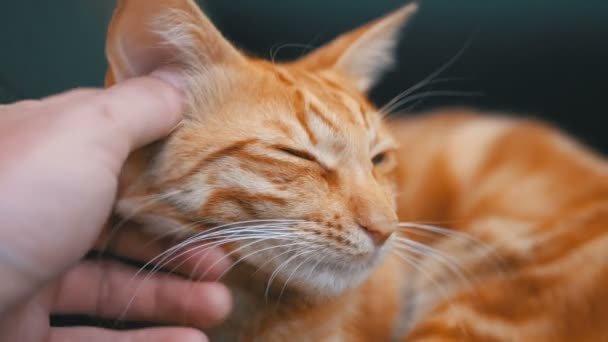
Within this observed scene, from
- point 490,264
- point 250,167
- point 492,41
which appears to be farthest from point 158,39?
point 492,41

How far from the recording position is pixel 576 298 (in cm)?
78

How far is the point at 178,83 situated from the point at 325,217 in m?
0.25

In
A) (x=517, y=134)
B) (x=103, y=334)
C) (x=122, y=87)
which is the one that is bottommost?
(x=103, y=334)

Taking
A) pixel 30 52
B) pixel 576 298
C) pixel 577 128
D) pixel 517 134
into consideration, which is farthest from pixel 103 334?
pixel 577 128

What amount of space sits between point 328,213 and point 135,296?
268 mm

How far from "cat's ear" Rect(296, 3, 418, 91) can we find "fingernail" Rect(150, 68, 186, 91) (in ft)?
0.89

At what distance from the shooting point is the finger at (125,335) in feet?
1.97

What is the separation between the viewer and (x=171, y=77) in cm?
62

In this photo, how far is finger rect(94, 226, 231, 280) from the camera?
24.0 inches

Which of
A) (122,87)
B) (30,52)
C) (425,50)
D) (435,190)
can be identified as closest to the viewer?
(122,87)

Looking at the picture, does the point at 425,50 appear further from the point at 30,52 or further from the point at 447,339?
the point at 30,52

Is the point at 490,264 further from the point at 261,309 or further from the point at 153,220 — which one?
the point at 153,220

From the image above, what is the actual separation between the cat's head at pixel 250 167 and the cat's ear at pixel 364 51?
19 centimetres

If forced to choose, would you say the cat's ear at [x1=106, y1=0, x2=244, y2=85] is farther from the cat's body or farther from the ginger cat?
the cat's body
